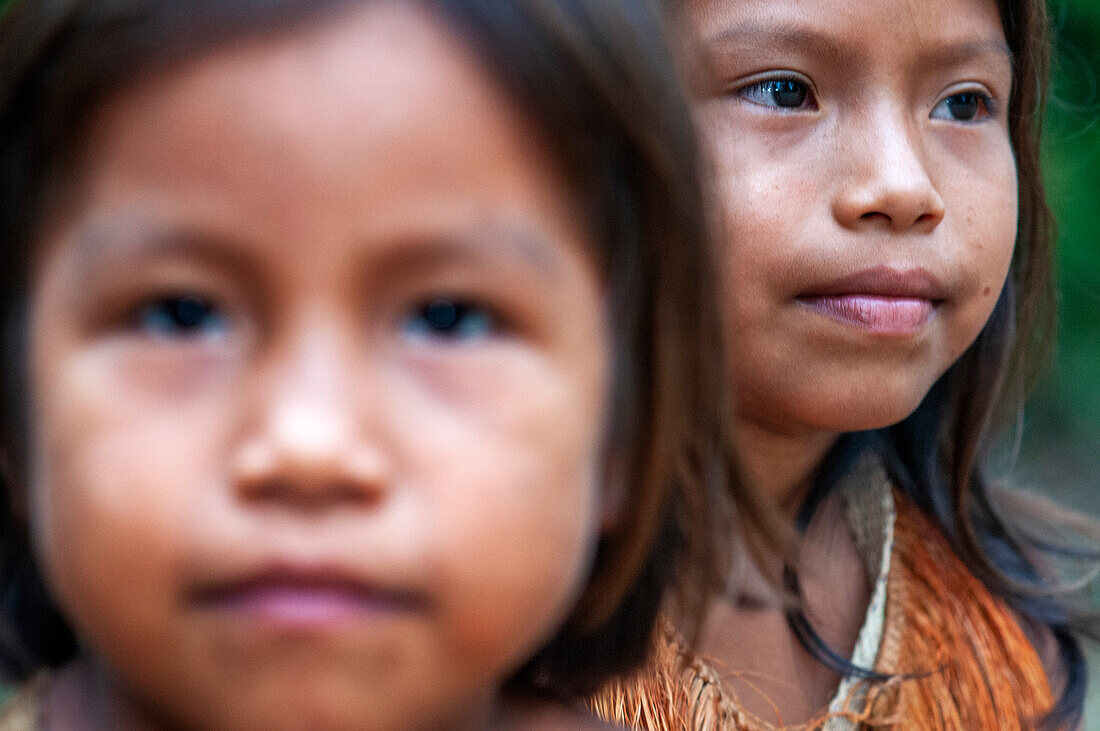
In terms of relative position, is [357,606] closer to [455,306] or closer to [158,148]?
[455,306]

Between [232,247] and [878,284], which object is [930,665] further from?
[232,247]

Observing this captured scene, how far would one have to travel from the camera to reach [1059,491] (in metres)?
3.16

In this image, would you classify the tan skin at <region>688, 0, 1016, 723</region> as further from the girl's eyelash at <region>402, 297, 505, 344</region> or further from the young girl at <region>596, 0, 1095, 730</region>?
the girl's eyelash at <region>402, 297, 505, 344</region>

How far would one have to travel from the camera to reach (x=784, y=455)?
163cm

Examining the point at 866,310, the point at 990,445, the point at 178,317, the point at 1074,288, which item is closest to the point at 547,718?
the point at 178,317

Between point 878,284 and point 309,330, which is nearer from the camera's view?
point 309,330

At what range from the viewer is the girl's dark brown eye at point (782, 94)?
144cm

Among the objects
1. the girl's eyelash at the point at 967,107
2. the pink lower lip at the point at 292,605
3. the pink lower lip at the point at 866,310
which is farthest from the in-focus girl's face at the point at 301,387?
the girl's eyelash at the point at 967,107

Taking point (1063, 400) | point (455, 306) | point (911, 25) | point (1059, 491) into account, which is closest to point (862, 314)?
point (911, 25)

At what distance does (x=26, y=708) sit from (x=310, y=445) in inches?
18.2

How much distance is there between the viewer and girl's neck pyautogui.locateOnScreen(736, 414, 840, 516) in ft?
5.17

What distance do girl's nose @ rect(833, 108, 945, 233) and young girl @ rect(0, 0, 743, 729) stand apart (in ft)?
1.89

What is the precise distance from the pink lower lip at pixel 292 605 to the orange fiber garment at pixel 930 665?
2.60 ft

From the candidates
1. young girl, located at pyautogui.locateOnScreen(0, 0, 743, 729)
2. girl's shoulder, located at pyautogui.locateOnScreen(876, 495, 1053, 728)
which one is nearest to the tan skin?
girl's shoulder, located at pyautogui.locateOnScreen(876, 495, 1053, 728)
